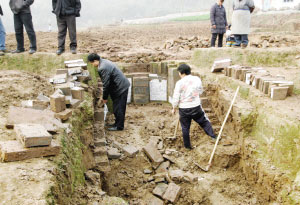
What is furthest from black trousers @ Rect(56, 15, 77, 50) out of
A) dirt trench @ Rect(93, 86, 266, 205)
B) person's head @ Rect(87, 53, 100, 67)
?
dirt trench @ Rect(93, 86, 266, 205)

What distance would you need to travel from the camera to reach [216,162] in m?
4.76

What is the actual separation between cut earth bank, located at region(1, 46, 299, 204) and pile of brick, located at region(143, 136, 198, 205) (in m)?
0.06

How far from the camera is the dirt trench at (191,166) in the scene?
4.07 metres

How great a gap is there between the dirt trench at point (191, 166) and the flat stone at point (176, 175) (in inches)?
3.3

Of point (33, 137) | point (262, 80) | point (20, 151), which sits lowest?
point (20, 151)

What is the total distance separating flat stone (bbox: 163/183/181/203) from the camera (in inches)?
151

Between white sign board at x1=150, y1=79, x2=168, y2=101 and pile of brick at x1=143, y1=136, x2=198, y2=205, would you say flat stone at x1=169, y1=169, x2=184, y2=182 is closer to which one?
pile of brick at x1=143, y1=136, x2=198, y2=205

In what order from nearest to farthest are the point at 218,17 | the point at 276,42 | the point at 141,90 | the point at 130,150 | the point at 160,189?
the point at 160,189, the point at 130,150, the point at 218,17, the point at 141,90, the point at 276,42

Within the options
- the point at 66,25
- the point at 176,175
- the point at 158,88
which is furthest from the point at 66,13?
the point at 176,175

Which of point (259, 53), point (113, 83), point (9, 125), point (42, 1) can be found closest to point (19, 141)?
point (9, 125)

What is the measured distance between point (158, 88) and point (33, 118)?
4.83 m

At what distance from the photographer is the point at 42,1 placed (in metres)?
46.8

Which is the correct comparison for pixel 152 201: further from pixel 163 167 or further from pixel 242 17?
pixel 242 17

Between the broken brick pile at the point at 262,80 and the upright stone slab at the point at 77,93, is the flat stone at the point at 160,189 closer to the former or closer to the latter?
the upright stone slab at the point at 77,93
